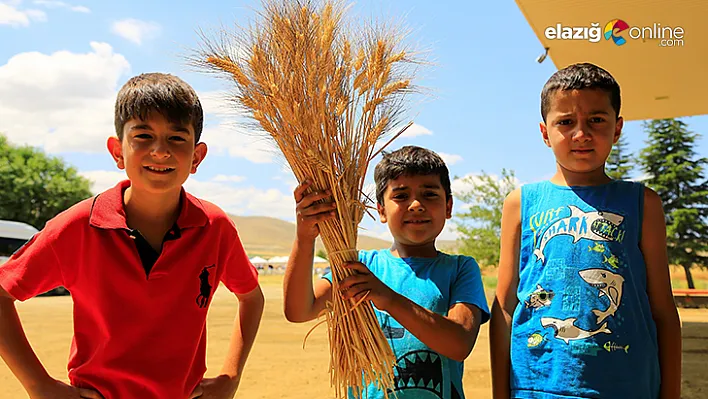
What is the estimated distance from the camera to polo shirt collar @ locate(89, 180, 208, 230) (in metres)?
1.55

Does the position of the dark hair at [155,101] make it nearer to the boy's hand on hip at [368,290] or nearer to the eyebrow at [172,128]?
the eyebrow at [172,128]

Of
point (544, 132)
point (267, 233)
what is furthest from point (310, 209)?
point (267, 233)

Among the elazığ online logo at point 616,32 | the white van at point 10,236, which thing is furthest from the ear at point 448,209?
the white van at point 10,236

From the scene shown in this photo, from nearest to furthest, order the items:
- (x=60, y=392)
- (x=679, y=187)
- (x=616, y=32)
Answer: (x=60, y=392)
(x=616, y=32)
(x=679, y=187)

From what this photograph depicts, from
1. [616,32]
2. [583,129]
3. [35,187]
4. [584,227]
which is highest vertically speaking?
[35,187]

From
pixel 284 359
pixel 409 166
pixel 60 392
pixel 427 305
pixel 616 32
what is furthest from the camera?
pixel 284 359

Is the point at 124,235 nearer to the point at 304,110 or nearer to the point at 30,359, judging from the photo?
the point at 30,359

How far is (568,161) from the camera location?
1.70m

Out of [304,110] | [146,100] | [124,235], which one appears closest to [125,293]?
[124,235]

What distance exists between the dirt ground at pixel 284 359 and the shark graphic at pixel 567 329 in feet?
8.85

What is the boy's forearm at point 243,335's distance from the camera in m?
1.81

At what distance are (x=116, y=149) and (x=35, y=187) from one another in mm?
27466

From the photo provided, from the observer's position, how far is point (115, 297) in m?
1.54

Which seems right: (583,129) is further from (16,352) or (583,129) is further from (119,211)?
(16,352)
